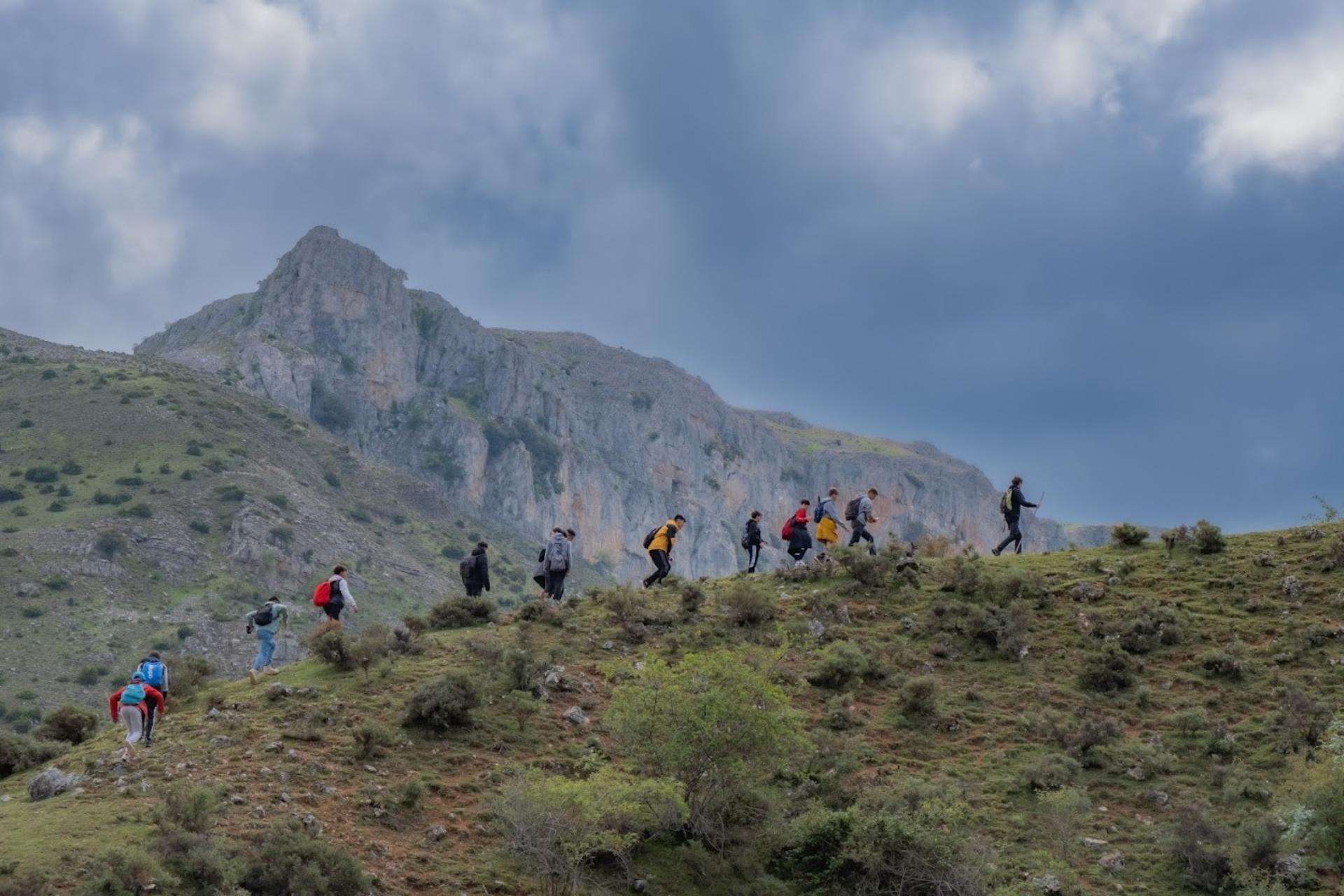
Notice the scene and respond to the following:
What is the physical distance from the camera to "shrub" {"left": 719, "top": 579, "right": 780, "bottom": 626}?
22438mm

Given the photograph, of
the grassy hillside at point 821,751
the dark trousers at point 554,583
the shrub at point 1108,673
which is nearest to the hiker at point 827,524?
the grassy hillside at point 821,751

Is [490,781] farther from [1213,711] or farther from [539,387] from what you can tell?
[539,387]

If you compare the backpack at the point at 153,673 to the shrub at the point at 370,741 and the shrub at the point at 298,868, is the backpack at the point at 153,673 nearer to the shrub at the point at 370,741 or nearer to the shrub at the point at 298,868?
the shrub at the point at 370,741

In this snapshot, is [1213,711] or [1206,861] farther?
[1213,711]

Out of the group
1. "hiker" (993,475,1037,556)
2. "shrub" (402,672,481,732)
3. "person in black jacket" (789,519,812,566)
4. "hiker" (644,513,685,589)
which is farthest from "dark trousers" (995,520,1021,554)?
"shrub" (402,672,481,732)

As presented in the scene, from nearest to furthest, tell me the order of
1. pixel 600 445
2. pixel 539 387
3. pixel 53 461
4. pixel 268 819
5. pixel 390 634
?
pixel 268 819 → pixel 390 634 → pixel 53 461 → pixel 539 387 → pixel 600 445

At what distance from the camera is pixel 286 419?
120 meters

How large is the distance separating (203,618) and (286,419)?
49985 millimetres

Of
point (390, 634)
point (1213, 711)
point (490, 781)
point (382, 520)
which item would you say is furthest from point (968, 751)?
point (382, 520)

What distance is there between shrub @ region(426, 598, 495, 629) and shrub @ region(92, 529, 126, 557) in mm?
62269

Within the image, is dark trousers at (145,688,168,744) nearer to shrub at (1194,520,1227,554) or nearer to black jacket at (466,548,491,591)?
black jacket at (466,548,491,591)

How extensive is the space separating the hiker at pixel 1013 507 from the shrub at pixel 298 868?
16.8 meters

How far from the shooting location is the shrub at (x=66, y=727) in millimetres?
18219

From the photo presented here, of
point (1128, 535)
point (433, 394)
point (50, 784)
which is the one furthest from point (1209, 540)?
point (433, 394)
